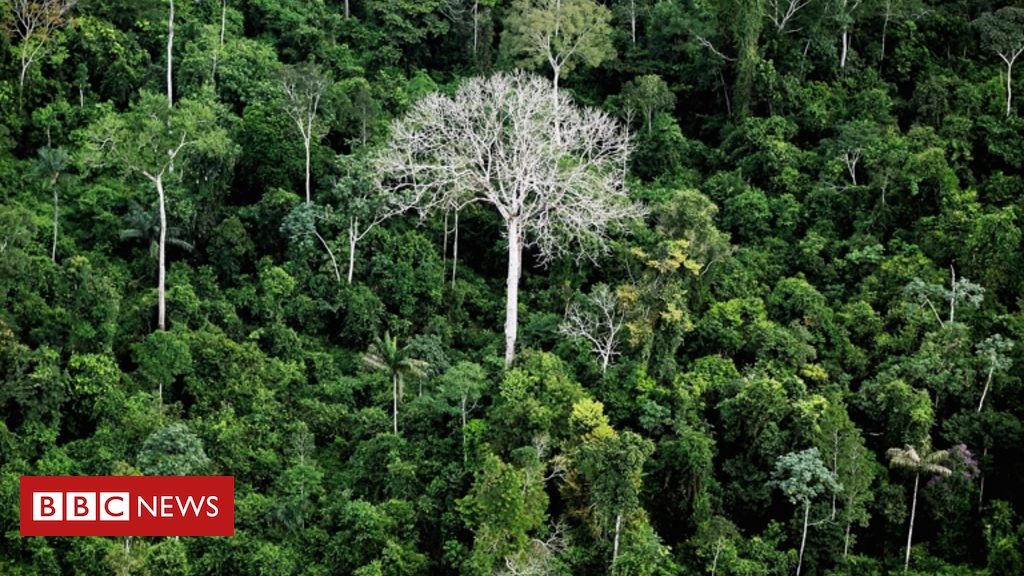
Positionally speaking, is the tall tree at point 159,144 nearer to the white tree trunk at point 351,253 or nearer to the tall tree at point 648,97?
the white tree trunk at point 351,253

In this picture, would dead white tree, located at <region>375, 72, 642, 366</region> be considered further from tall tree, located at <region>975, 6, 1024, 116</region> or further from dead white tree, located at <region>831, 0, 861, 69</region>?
tall tree, located at <region>975, 6, 1024, 116</region>

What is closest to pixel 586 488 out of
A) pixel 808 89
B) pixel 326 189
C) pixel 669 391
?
pixel 669 391

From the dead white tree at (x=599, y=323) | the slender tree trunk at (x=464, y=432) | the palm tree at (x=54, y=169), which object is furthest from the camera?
the palm tree at (x=54, y=169)

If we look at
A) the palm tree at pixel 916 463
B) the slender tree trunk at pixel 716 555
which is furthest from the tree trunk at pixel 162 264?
the palm tree at pixel 916 463

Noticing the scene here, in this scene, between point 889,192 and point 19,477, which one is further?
point 889,192

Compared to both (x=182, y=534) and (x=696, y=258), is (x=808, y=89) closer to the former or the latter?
(x=696, y=258)

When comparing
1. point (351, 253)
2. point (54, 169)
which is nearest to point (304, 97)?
point (351, 253)
